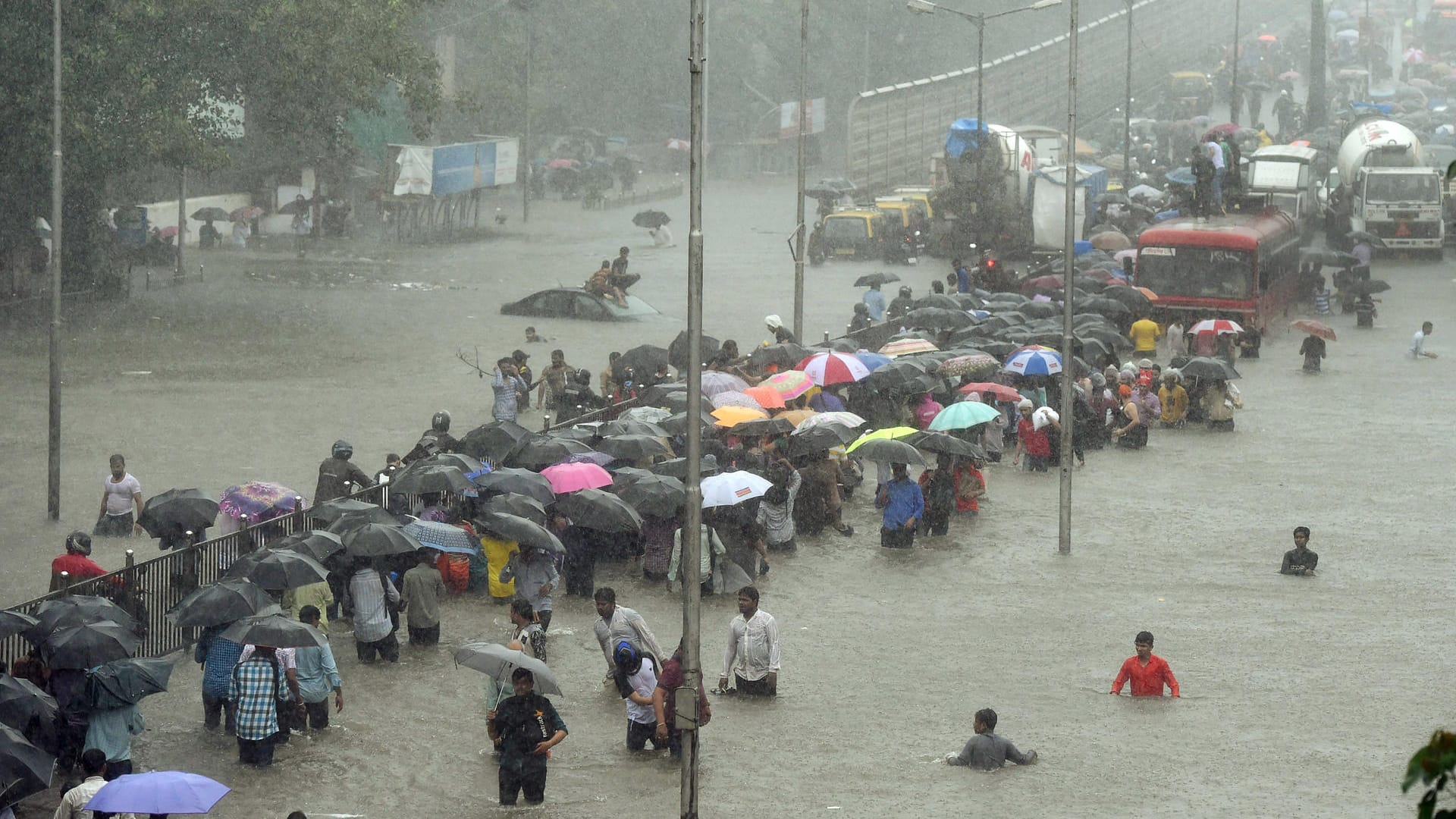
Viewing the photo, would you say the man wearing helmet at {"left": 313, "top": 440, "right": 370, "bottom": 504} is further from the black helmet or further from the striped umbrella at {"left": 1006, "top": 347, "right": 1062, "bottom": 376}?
the striped umbrella at {"left": 1006, "top": 347, "right": 1062, "bottom": 376}

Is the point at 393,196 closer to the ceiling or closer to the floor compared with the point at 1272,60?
closer to the floor

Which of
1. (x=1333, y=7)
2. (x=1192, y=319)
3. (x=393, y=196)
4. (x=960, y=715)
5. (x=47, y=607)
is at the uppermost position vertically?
(x=1333, y=7)

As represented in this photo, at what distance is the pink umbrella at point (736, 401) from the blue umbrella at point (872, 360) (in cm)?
310

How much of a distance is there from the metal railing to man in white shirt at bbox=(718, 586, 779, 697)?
443 centimetres

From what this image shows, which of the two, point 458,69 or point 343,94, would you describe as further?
point 458,69

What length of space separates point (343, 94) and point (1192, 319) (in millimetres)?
16556

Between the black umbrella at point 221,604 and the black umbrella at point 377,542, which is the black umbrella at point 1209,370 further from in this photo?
the black umbrella at point 221,604

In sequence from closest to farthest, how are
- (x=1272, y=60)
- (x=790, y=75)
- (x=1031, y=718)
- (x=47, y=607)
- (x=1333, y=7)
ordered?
(x=47, y=607)
(x=1031, y=718)
(x=790, y=75)
(x=1272, y=60)
(x=1333, y=7)

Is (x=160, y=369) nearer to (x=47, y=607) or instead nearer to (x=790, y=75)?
(x=47, y=607)

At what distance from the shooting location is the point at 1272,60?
→ 87375 mm

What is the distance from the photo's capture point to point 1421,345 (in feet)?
107

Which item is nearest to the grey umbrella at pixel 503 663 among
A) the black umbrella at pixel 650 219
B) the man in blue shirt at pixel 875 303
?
the man in blue shirt at pixel 875 303

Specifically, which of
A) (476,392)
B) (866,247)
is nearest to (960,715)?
(476,392)

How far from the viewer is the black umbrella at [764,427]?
20500 mm
